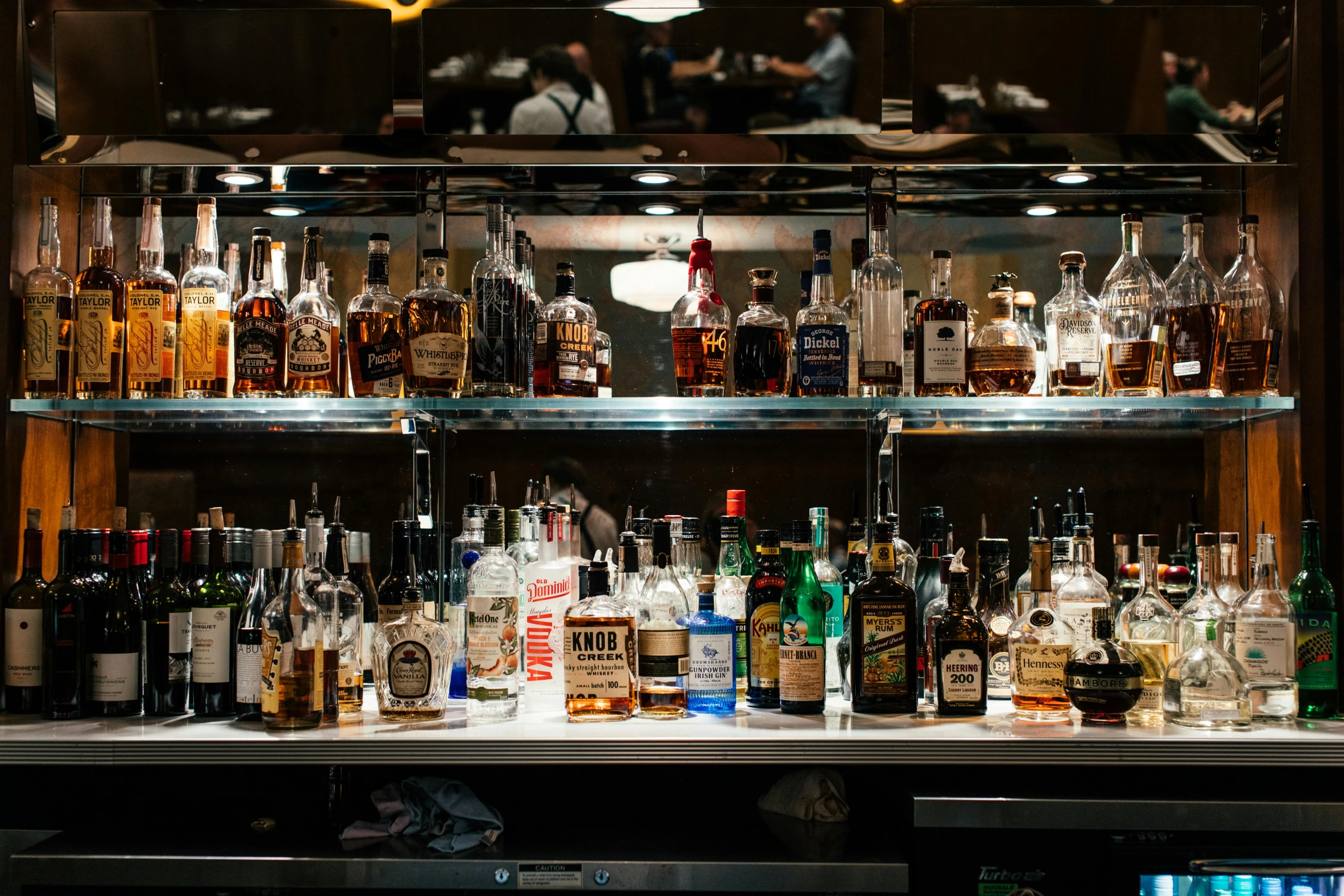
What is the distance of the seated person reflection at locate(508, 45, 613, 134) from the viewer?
89.6 inches

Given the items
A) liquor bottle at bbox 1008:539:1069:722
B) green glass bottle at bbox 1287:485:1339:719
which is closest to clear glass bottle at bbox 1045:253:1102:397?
liquor bottle at bbox 1008:539:1069:722

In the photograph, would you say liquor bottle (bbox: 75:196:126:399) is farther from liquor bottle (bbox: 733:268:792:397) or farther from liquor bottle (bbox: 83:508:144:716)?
liquor bottle (bbox: 733:268:792:397)

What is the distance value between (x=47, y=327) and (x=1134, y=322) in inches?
91.1

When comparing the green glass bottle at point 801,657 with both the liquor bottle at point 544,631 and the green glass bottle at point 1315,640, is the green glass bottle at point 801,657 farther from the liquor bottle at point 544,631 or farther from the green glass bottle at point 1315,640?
the green glass bottle at point 1315,640

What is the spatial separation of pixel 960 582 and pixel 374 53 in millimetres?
1668

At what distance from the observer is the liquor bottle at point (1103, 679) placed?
1.96 meters

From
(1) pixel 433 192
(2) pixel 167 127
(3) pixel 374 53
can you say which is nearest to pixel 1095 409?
(1) pixel 433 192

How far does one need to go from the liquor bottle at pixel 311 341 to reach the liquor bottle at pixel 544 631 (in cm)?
57

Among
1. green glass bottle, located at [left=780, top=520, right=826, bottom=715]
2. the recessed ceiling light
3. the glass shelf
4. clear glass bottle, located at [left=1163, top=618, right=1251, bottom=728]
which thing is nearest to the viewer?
clear glass bottle, located at [left=1163, top=618, right=1251, bottom=728]

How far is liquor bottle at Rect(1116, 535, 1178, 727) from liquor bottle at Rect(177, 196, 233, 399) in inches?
77.3

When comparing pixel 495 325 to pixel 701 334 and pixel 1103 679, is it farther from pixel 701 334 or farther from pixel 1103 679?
pixel 1103 679

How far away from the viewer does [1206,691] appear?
6.45 ft

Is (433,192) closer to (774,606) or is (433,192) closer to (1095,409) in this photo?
(774,606)

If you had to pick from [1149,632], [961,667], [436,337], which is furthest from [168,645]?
[1149,632]
